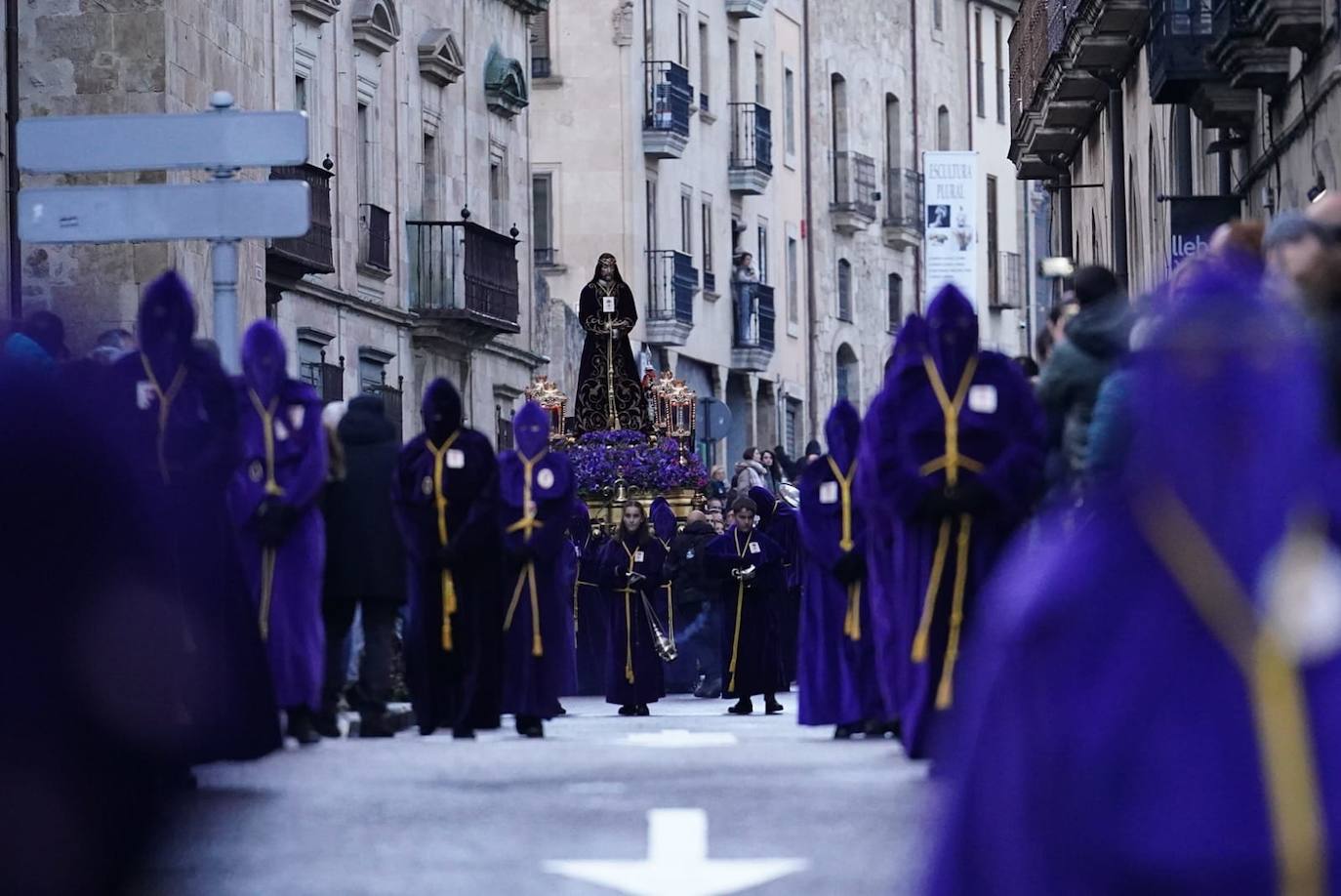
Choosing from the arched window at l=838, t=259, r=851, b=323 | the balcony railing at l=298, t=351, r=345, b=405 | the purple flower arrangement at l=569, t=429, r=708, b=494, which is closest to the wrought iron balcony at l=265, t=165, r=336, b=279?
the balcony railing at l=298, t=351, r=345, b=405

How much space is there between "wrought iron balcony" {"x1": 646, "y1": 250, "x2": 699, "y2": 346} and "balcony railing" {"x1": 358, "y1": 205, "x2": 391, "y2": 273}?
15.0m

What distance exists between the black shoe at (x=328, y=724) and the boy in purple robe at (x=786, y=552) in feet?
30.9

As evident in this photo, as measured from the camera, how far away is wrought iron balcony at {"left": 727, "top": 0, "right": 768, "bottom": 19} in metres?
59.3

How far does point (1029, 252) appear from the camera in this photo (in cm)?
7769

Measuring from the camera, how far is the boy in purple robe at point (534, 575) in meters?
17.7

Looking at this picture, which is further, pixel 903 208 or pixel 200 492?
pixel 903 208

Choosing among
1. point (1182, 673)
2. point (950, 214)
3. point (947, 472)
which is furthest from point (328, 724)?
point (950, 214)

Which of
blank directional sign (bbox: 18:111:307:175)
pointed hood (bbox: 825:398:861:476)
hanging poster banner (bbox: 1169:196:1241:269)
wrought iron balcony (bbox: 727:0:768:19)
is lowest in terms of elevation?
pointed hood (bbox: 825:398:861:476)

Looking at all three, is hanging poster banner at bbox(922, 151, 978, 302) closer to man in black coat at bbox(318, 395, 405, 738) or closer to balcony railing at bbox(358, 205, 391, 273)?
balcony railing at bbox(358, 205, 391, 273)

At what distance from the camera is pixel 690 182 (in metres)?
56.8

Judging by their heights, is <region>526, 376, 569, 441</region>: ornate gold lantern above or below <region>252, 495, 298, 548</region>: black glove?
above

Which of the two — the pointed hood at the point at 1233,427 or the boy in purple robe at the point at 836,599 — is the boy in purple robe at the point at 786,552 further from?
the pointed hood at the point at 1233,427

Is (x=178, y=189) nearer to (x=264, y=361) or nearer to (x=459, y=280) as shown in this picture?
(x=264, y=361)

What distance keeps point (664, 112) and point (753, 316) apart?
21.0ft
